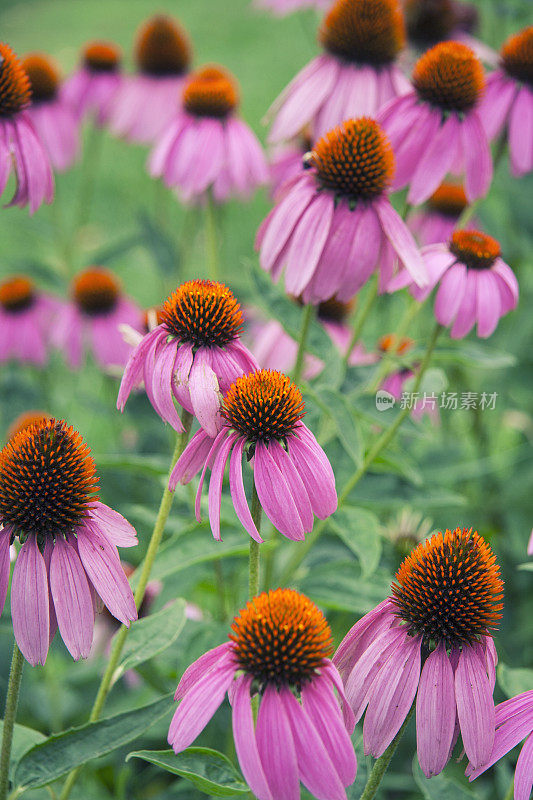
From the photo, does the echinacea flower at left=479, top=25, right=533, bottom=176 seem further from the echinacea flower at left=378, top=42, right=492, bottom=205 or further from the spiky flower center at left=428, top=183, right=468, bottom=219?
the spiky flower center at left=428, top=183, right=468, bottom=219

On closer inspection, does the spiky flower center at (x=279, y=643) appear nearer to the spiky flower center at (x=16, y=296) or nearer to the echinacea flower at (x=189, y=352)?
the echinacea flower at (x=189, y=352)

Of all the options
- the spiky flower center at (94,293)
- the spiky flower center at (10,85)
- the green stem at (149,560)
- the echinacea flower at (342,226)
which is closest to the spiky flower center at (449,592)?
the green stem at (149,560)

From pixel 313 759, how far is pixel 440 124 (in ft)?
2.83

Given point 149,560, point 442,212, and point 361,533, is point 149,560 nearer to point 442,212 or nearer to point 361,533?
point 361,533

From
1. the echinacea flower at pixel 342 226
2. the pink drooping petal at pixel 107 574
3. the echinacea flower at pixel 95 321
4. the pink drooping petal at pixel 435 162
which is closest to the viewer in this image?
the pink drooping petal at pixel 107 574

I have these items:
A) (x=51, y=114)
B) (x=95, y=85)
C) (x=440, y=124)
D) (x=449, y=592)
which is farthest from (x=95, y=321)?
(x=449, y=592)

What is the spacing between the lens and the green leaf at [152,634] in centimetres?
82

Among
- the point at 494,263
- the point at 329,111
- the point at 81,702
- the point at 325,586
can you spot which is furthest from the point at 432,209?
the point at 81,702

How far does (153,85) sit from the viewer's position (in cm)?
207

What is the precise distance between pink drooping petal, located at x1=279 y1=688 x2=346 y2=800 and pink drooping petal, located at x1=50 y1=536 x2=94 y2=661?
171mm

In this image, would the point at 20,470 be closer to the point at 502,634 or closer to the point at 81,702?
the point at 81,702

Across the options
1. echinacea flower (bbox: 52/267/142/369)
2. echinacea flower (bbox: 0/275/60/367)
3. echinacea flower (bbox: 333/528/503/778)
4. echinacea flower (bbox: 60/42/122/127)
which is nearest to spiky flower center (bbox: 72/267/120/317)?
echinacea flower (bbox: 52/267/142/369)

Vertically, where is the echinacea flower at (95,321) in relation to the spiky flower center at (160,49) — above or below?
below

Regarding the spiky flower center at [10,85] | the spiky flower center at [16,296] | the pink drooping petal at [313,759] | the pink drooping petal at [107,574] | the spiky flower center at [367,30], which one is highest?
the spiky flower center at [367,30]
